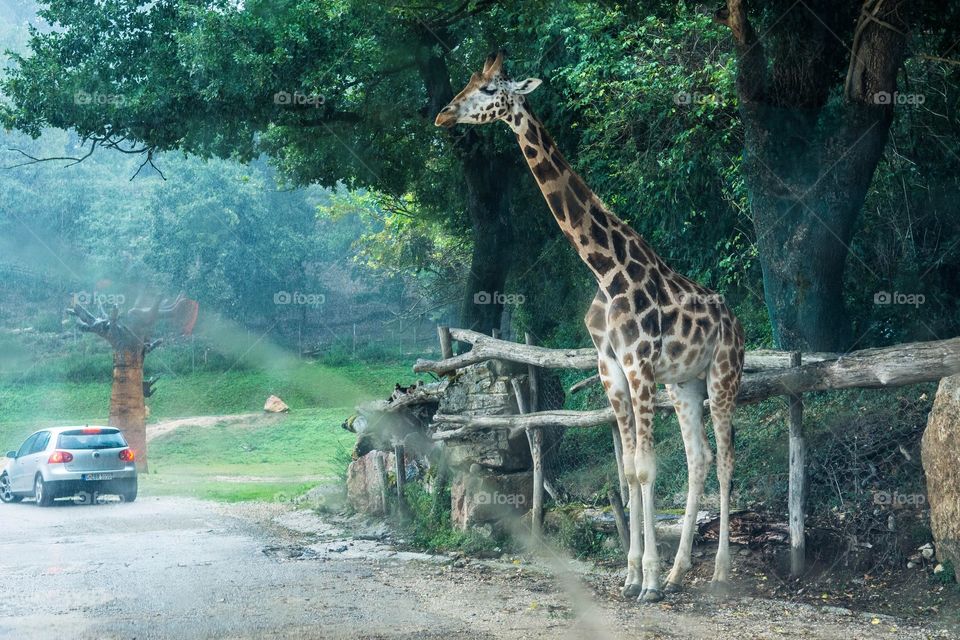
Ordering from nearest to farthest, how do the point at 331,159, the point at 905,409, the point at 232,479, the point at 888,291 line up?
the point at 905,409
the point at 888,291
the point at 331,159
the point at 232,479

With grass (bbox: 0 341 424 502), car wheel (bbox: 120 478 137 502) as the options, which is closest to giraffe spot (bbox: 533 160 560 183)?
car wheel (bbox: 120 478 137 502)

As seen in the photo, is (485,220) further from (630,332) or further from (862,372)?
(862,372)

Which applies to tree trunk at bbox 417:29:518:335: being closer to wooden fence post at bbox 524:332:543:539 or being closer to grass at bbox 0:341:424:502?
wooden fence post at bbox 524:332:543:539

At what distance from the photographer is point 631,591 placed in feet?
29.5

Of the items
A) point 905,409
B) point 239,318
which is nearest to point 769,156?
point 905,409

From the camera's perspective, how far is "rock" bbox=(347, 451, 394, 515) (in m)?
15.0

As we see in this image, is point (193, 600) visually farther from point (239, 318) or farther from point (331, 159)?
point (239, 318)

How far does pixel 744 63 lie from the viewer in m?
11.5

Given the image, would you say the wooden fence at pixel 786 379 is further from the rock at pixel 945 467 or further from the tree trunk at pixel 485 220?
the tree trunk at pixel 485 220

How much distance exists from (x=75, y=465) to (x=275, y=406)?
18022 mm

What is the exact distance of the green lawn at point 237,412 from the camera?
93.0 feet

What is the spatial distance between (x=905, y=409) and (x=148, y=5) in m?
14.2

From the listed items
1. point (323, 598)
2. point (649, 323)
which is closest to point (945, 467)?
point (649, 323)

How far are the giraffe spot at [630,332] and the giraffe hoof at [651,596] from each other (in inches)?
86.3
